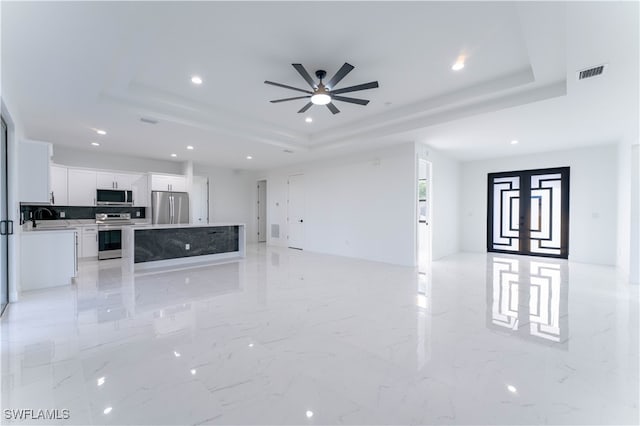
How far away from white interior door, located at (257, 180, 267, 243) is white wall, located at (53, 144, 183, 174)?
2964 mm

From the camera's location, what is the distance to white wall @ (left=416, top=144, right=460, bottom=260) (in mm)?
6928

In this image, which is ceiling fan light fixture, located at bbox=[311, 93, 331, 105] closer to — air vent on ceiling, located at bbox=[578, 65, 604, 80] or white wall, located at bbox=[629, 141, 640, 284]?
air vent on ceiling, located at bbox=[578, 65, 604, 80]

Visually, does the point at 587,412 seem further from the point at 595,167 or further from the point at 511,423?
the point at 595,167

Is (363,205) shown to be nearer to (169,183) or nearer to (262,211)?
(262,211)

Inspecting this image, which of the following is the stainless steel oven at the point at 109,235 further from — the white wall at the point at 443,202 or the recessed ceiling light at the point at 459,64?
the recessed ceiling light at the point at 459,64

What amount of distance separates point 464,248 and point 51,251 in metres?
9.43

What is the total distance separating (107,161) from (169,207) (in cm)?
182

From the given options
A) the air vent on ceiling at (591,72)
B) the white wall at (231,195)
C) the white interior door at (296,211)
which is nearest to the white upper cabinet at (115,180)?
the white wall at (231,195)

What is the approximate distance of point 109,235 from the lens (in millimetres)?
6949

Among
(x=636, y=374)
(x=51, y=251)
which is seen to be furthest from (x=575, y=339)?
(x=51, y=251)

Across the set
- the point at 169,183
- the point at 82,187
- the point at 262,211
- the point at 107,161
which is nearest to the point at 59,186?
the point at 82,187

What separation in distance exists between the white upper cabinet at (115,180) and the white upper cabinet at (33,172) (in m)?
2.91

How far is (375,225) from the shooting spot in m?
6.70

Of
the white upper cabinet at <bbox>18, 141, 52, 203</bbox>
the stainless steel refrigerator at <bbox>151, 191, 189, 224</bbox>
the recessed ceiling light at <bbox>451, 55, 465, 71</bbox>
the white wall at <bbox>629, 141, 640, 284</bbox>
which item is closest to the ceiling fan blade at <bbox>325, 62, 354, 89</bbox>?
the recessed ceiling light at <bbox>451, 55, 465, 71</bbox>
